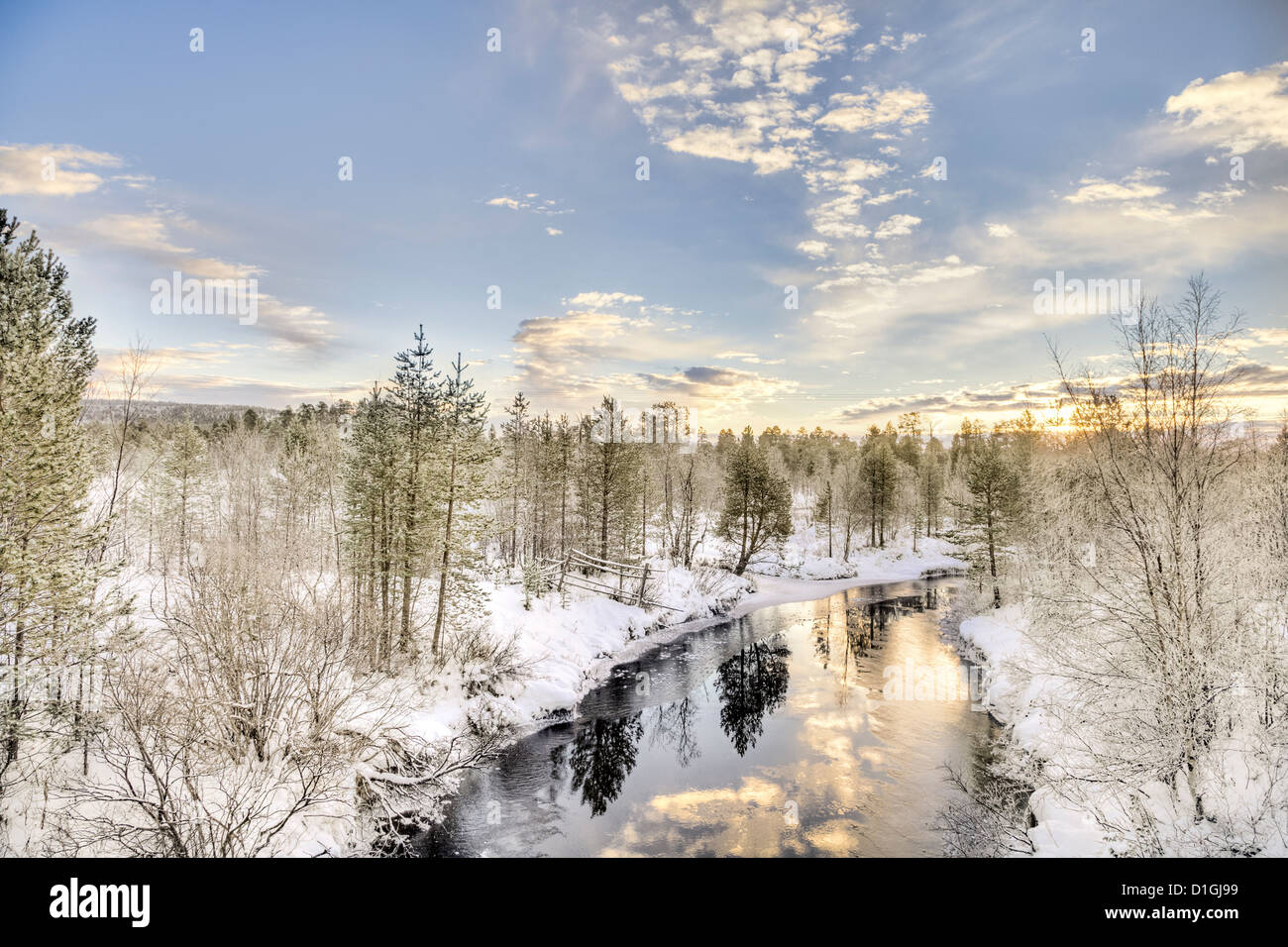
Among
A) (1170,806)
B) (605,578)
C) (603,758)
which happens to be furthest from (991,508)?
(603,758)

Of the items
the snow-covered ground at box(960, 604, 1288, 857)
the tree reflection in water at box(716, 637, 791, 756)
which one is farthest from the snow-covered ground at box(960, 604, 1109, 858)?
the tree reflection in water at box(716, 637, 791, 756)

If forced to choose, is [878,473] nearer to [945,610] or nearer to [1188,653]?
[945,610]

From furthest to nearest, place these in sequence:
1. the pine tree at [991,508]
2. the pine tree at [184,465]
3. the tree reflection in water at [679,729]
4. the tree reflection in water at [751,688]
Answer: the pine tree at [184,465] → the pine tree at [991,508] → the tree reflection in water at [751,688] → the tree reflection in water at [679,729]

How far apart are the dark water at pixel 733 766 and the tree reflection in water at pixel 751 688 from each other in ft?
0.27

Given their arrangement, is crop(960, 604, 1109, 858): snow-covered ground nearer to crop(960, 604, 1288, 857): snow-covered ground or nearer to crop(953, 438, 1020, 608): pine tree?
crop(960, 604, 1288, 857): snow-covered ground

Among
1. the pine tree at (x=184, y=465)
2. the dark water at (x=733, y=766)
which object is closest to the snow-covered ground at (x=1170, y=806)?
the dark water at (x=733, y=766)

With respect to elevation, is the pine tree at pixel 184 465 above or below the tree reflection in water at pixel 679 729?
above

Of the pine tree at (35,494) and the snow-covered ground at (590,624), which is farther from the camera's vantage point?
the snow-covered ground at (590,624)

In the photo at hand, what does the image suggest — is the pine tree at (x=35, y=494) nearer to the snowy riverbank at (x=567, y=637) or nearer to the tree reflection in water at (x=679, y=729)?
the snowy riverbank at (x=567, y=637)

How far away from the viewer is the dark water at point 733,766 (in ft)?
42.5

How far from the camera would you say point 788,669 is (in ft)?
83.1

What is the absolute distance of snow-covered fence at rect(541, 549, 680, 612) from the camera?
103 feet
